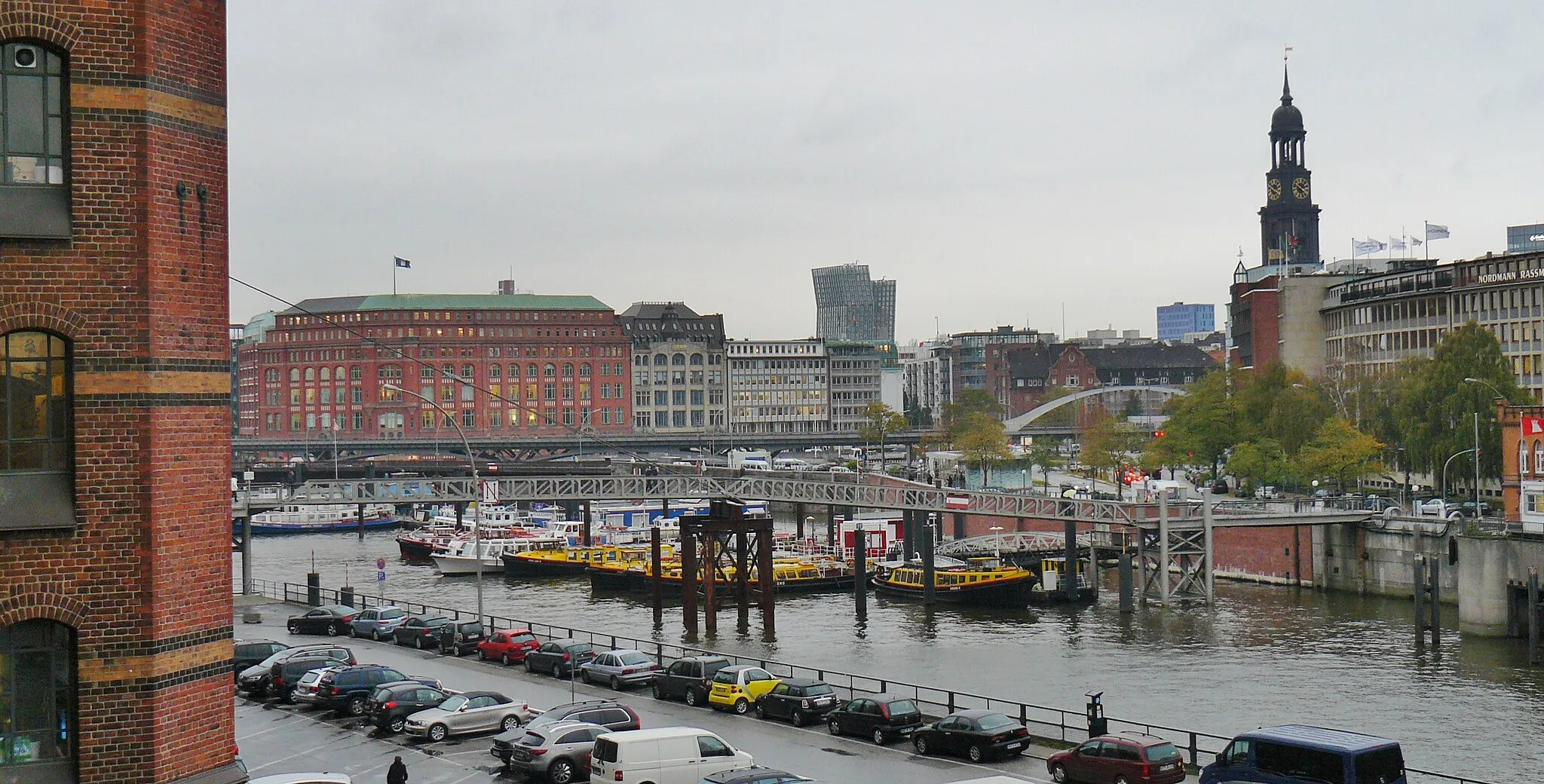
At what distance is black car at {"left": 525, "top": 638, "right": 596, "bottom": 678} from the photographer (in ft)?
183

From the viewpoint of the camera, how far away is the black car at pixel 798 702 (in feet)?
150

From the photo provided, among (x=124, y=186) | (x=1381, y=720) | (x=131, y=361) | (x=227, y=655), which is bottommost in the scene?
(x=1381, y=720)

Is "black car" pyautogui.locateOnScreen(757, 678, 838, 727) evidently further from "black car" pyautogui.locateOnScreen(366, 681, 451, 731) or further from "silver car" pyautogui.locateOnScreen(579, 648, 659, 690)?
"black car" pyautogui.locateOnScreen(366, 681, 451, 731)

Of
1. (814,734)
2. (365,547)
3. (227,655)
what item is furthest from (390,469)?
(227,655)

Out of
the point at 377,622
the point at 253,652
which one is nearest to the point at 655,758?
the point at 253,652

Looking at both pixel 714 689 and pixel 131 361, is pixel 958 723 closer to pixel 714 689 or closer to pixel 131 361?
pixel 714 689

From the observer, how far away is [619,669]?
53.1 meters

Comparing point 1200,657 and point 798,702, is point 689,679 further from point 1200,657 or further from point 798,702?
point 1200,657

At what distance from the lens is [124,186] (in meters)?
21.2

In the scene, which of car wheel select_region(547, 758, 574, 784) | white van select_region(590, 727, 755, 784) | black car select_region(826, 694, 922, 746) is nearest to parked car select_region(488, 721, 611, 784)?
car wheel select_region(547, 758, 574, 784)

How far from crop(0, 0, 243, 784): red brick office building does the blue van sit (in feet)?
72.2

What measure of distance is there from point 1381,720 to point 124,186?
146ft

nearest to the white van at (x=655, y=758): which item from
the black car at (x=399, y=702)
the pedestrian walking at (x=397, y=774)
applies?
the pedestrian walking at (x=397, y=774)

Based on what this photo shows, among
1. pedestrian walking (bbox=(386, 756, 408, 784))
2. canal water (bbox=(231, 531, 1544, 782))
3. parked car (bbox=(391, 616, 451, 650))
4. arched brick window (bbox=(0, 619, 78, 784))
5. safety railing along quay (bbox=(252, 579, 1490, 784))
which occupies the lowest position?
canal water (bbox=(231, 531, 1544, 782))
